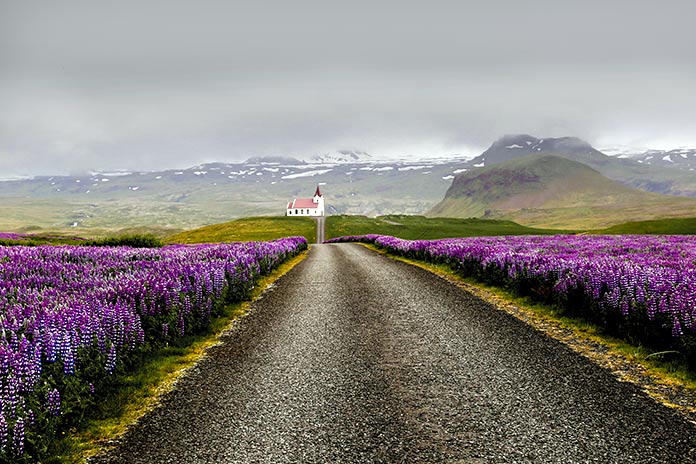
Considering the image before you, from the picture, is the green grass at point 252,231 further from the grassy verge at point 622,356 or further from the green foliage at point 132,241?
the grassy verge at point 622,356

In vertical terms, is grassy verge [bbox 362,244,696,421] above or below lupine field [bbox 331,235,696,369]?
below

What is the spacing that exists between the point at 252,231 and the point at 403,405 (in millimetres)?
109069

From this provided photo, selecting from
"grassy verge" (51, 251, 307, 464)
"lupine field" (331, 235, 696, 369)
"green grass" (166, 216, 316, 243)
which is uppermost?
"lupine field" (331, 235, 696, 369)

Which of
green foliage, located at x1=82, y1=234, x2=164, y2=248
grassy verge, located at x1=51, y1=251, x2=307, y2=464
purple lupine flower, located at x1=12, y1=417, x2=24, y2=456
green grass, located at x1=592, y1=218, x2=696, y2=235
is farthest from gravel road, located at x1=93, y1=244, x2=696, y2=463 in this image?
green grass, located at x1=592, y1=218, x2=696, y2=235

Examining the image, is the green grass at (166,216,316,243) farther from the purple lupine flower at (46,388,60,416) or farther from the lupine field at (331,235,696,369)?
the purple lupine flower at (46,388,60,416)

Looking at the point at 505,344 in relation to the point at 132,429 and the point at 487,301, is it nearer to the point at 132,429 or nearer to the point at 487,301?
the point at 487,301

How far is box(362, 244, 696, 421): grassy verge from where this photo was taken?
671 centimetres

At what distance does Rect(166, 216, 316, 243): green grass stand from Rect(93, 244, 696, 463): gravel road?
290 ft

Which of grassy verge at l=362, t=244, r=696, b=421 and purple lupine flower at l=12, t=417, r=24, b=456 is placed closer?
purple lupine flower at l=12, t=417, r=24, b=456

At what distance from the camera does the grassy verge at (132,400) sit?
5.39m

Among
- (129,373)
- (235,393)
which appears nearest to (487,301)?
(235,393)

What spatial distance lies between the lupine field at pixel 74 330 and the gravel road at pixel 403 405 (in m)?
1.02

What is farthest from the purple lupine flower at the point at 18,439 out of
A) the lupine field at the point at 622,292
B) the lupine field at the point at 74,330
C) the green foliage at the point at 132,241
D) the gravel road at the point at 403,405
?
the green foliage at the point at 132,241

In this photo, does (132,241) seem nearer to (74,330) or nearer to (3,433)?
(74,330)
